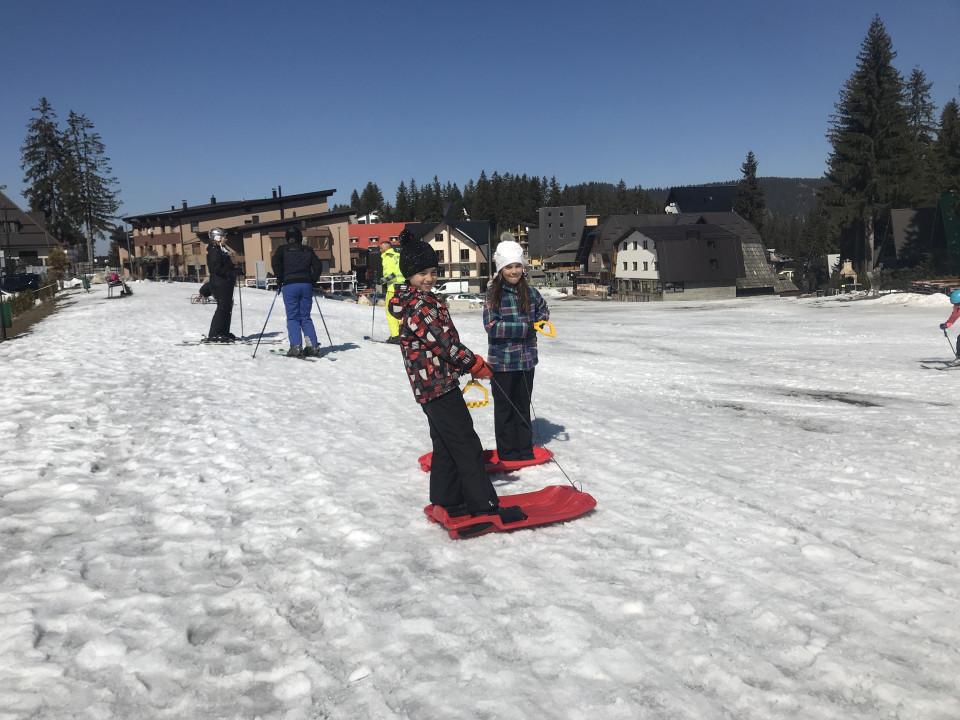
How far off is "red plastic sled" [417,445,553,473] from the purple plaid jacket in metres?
0.89

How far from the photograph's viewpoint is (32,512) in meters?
4.82

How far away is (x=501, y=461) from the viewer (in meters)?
6.55

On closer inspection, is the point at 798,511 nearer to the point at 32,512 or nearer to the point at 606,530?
the point at 606,530

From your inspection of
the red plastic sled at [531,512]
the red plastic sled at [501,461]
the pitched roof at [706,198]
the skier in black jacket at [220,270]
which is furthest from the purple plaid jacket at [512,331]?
the pitched roof at [706,198]

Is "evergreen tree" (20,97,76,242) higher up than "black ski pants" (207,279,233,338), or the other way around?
"evergreen tree" (20,97,76,242)

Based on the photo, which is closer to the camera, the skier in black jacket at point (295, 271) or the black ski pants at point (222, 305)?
the skier in black jacket at point (295, 271)

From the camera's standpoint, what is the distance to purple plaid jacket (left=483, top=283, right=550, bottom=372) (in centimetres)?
625

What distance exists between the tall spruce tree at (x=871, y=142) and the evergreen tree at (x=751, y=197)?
5140 cm

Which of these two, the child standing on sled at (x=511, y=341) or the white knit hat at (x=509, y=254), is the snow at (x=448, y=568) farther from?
the white knit hat at (x=509, y=254)

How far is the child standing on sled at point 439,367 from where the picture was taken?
4.59 m

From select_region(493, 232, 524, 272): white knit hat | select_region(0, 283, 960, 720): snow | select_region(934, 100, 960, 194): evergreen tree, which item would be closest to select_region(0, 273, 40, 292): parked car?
select_region(0, 283, 960, 720): snow

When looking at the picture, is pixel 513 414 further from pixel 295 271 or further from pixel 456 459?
pixel 295 271

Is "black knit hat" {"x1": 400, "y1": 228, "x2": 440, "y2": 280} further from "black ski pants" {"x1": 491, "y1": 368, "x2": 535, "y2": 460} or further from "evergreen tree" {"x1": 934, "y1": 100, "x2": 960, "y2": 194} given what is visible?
"evergreen tree" {"x1": 934, "y1": 100, "x2": 960, "y2": 194}

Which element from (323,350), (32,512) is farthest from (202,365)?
(32,512)
